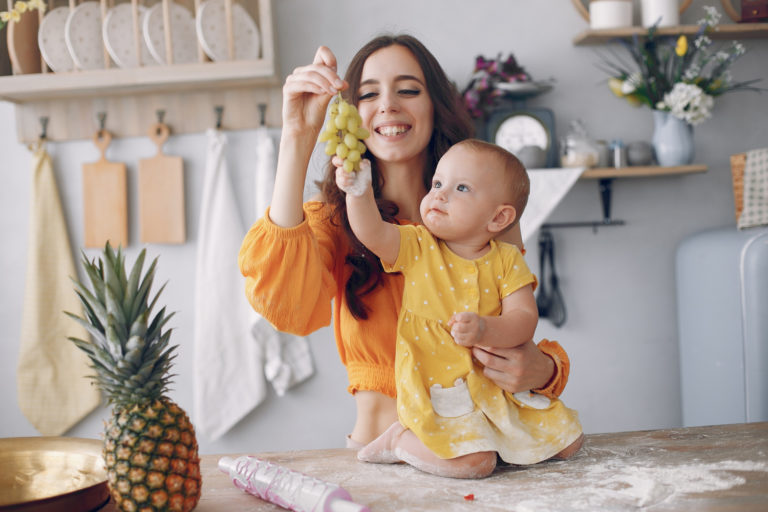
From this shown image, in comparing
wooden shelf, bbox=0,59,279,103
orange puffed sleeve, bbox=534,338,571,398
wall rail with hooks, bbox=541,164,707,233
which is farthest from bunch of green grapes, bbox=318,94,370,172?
wall rail with hooks, bbox=541,164,707,233

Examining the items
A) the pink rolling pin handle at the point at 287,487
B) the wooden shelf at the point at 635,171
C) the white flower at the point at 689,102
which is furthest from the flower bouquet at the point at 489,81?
the pink rolling pin handle at the point at 287,487

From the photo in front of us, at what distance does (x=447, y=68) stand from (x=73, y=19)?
1289mm

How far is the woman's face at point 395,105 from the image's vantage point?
1.27m

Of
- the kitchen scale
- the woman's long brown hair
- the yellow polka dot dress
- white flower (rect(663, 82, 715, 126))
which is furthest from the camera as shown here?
the kitchen scale

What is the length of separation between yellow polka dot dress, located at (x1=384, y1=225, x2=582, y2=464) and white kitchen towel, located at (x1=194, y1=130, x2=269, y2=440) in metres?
1.52

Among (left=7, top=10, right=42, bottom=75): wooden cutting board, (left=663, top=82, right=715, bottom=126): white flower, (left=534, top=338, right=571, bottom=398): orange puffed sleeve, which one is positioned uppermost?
(left=7, top=10, right=42, bottom=75): wooden cutting board

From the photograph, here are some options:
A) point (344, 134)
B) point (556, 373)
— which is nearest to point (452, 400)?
point (556, 373)

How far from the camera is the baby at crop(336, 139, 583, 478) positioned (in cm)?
96

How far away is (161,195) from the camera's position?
2.50 meters

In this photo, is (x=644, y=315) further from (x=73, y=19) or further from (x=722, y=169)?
(x=73, y=19)

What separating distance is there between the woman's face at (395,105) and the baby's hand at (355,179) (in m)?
0.39

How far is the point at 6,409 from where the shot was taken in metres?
2.54

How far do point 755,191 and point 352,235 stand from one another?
1.62m

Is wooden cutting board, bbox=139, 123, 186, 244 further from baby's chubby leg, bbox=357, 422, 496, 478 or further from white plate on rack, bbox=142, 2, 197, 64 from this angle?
baby's chubby leg, bbox=357, 422, 496, 478
